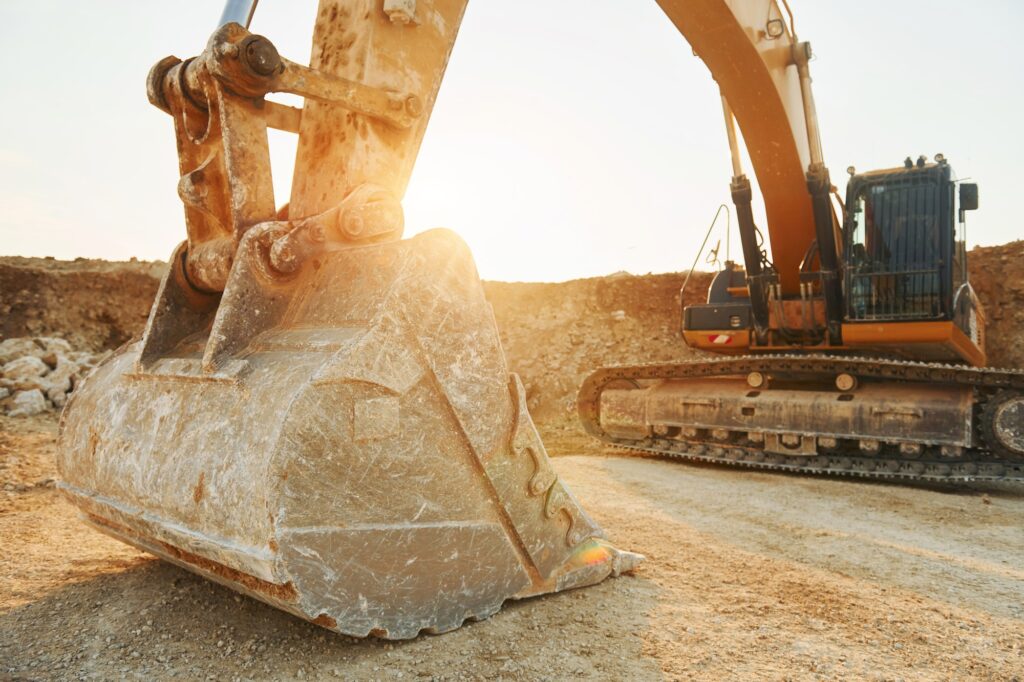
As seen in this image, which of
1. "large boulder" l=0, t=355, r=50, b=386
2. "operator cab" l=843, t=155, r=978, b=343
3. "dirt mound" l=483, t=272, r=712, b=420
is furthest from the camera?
"dirt mound" l=483, t=272, r=712, b=420

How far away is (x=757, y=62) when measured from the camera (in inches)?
239

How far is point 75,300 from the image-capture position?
46.6 ft

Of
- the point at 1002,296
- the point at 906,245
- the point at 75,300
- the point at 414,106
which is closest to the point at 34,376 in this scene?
the point at 75,300

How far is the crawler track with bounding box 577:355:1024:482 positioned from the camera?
20.5ft

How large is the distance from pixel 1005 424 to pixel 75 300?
48.2 feet

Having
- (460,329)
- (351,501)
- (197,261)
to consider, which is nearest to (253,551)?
(351,501)

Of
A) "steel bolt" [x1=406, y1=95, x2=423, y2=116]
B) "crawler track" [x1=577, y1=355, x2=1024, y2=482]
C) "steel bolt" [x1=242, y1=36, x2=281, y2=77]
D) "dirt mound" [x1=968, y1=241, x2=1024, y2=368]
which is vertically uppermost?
"steel bolt" [x1=242, y1=36, x2=281, y2=77]

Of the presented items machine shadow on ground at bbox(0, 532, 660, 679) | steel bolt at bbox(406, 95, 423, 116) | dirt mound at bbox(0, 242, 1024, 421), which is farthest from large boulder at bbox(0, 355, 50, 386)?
steel bolt at bbox(406, 95, 423, 116)

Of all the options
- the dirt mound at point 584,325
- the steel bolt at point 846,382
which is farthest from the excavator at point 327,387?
the dirt mound at point 584,325

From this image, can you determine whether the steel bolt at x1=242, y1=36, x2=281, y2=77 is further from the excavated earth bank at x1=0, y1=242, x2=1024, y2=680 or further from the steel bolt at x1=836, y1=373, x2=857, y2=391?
the steel bolt at x1=836, y1=373, x2=857, y2=391

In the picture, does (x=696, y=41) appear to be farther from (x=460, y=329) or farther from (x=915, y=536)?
(x=460, y=329)

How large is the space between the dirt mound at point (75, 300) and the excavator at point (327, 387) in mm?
11966

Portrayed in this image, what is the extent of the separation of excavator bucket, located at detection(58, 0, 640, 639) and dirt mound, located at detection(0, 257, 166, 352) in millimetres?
11970

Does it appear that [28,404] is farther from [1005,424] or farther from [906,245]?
[1005,424]
